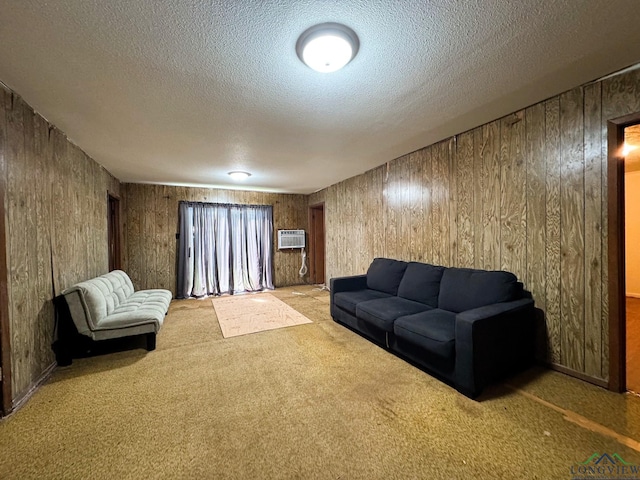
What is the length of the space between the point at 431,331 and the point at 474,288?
27.2 inches

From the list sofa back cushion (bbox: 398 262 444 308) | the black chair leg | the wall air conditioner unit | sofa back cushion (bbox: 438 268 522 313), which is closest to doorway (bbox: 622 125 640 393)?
sofa back cushion (bbox: 438 268 522 313)

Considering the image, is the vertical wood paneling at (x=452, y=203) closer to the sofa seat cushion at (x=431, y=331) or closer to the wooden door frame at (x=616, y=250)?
the sofa seat cushion at (x=431, y=331)

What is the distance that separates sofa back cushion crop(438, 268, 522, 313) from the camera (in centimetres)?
221

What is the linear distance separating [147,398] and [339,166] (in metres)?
3.60

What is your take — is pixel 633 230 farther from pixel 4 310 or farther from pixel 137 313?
pixel 4 310

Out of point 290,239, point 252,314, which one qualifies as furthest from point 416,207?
point 290,239

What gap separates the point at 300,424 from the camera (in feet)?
5.27

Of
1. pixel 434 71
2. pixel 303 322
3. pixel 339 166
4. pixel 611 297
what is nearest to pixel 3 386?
pixel 303 322

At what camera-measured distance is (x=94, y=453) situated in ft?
4.60

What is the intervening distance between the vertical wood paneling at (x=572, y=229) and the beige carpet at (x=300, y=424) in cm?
31

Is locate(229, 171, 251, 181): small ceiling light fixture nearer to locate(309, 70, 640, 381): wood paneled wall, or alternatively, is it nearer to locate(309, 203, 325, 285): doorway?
locate(309, 203, 325, 285): doorway

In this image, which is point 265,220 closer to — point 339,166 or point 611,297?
point 339,166

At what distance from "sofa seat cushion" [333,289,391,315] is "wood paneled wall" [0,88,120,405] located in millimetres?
2879

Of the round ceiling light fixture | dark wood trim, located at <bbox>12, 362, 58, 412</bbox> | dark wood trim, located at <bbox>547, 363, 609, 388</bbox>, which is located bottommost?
dark wood trim, located at <bbox>12, 362, 58, 412</bbox>
